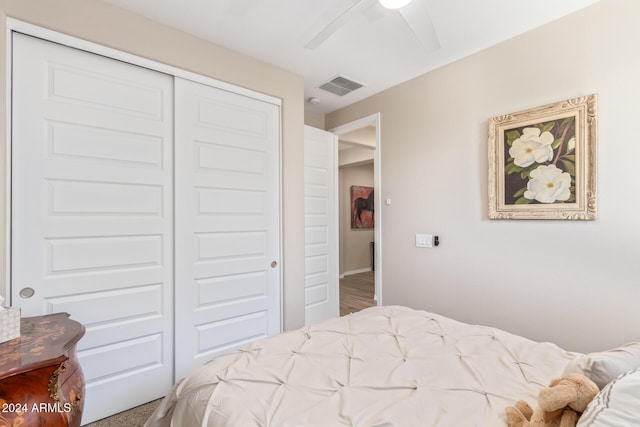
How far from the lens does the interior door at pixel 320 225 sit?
11.0 feet

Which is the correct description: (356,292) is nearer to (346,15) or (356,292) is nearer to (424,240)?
(424,240)

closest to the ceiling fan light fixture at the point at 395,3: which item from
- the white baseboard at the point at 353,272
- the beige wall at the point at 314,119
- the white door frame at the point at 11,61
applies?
the white door frame at the point at 11,61

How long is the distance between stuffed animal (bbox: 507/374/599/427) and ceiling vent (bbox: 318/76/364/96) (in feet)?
9.32

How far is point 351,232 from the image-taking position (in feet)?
21.6

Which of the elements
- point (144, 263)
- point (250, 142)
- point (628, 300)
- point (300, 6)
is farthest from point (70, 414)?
point (628, 300)

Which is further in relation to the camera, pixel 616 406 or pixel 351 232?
A: pixel 351 232

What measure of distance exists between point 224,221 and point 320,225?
4.37ft

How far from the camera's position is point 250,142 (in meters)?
2.56

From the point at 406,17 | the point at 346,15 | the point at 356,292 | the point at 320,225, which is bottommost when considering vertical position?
the point at 356,292

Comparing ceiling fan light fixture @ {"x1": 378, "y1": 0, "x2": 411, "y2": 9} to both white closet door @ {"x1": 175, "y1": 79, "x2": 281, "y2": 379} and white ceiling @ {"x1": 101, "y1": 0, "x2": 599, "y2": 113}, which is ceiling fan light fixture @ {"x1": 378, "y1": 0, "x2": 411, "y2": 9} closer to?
white ceiling @ {"x1": 101, "y1": 0, "x2": 599, "y2": 113}

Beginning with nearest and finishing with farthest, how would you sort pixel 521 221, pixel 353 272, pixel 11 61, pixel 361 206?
pixel 11 61 → pixel 521 221 → pixel 353 272 → pixel 361 206

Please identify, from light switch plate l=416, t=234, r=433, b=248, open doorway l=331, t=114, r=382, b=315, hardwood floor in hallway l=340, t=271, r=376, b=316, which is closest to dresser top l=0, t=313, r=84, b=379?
light switch plate l=416, t=234, r=433, b=248

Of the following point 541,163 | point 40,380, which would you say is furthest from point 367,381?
point 541,163

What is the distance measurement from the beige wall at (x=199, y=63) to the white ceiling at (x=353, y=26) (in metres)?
0.09
